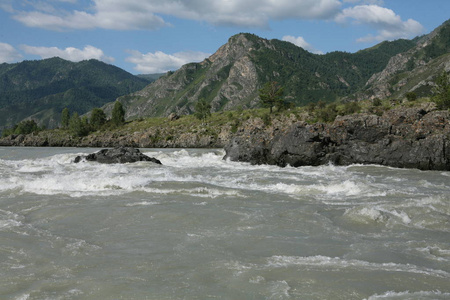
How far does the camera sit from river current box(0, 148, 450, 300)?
8414mm

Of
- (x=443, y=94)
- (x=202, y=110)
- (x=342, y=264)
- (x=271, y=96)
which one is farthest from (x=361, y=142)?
(x=202, y=110)

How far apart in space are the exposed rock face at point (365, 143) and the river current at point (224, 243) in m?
14.5

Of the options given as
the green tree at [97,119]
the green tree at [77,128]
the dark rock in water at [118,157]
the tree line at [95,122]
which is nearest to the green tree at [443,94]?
the dark rock in water at [118,157]

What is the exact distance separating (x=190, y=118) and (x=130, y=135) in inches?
1044

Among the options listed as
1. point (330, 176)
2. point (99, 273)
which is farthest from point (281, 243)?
point (330, 176)

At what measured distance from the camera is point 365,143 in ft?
129

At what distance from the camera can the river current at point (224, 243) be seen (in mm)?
8414

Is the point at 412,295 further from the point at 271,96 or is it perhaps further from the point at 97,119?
the point at 97,119

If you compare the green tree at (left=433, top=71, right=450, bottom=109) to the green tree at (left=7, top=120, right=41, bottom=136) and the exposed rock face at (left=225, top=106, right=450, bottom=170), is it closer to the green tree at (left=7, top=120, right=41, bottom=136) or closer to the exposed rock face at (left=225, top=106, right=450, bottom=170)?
the exposed rock face at (left=225, top=106, right=450, bottom=170)

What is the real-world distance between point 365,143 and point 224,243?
31.7 meters

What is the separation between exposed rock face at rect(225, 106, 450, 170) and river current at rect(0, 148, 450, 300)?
572 inches

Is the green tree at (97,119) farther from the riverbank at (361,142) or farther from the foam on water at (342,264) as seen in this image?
the foam on water at (342,264)

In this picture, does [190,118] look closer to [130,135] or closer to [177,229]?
[130,135]

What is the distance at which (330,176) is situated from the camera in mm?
30688
